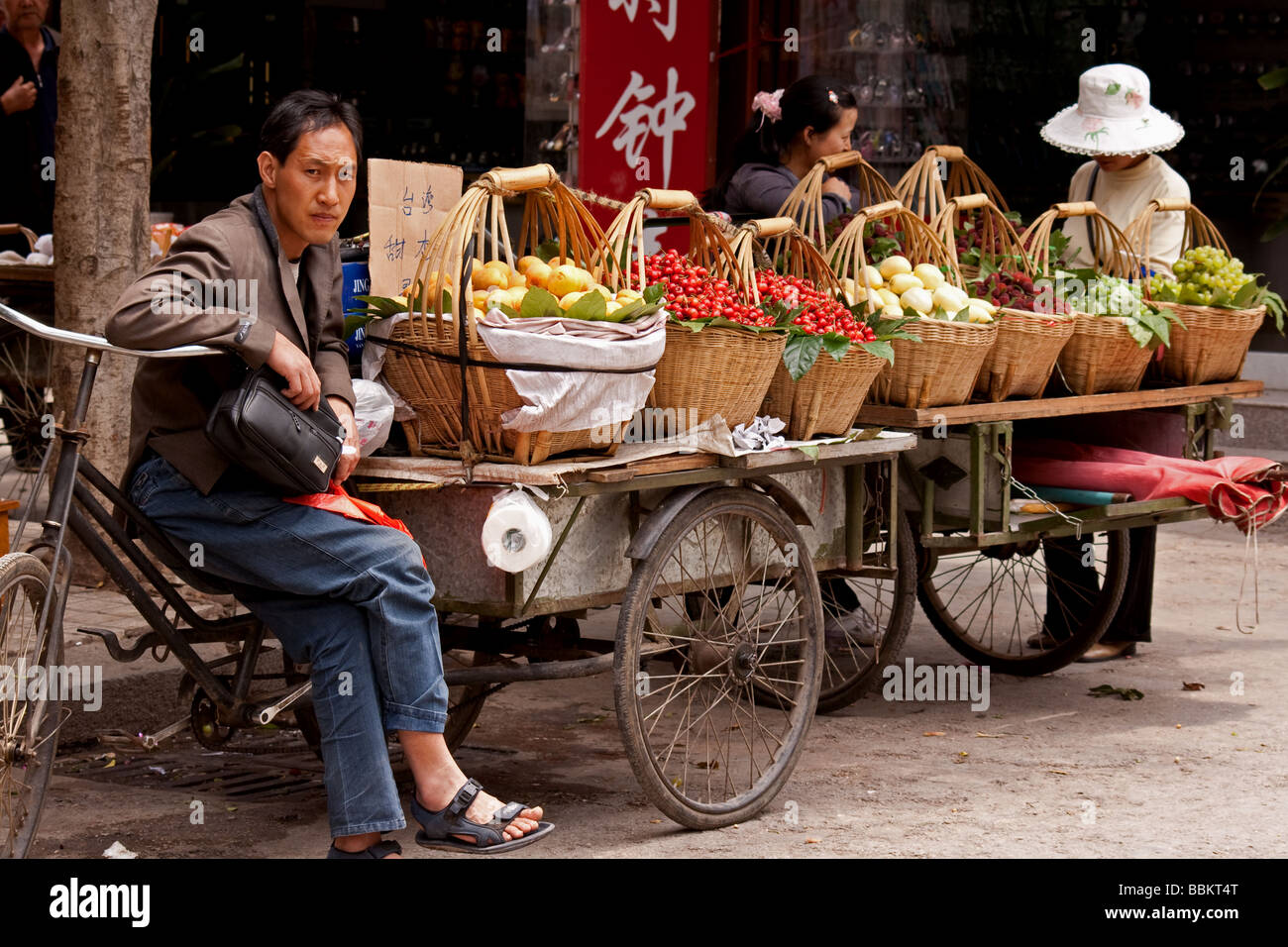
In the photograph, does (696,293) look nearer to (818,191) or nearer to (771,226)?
(771,226)

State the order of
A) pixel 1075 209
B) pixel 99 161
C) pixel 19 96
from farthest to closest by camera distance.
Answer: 1. pixel 19 96
2. pixel 99 161
3. pixel 1075 209

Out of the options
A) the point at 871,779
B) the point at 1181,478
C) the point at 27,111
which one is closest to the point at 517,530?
the point at 871,779

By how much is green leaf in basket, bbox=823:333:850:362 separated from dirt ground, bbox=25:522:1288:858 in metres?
1.20

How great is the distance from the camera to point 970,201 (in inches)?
217

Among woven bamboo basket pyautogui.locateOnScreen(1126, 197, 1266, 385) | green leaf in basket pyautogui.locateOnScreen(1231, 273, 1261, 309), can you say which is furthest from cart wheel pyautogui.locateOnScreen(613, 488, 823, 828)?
green leaf in basket pyautogui.locateOnScreen(1231, 273, 1261, 309)

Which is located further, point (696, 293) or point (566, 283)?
point (696, 293)

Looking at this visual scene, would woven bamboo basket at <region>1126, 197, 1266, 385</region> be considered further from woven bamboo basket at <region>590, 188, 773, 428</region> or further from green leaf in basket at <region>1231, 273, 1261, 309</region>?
woven bamboo basket at <region>590, 188, 773, 428</region>

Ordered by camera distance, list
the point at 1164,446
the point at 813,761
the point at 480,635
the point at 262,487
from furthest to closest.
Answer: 1. the point at 1164,446
2. the point at 813,761
3. the point at 480,635
4. the point at 262,487

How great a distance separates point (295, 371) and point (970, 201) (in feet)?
9.17

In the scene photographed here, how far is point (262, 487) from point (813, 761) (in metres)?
2.08

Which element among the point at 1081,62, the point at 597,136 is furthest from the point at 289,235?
the point at 1081,62

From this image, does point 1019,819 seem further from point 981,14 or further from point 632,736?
point 981,14

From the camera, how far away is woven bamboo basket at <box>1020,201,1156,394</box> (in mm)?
5480

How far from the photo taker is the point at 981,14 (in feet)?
34.9
